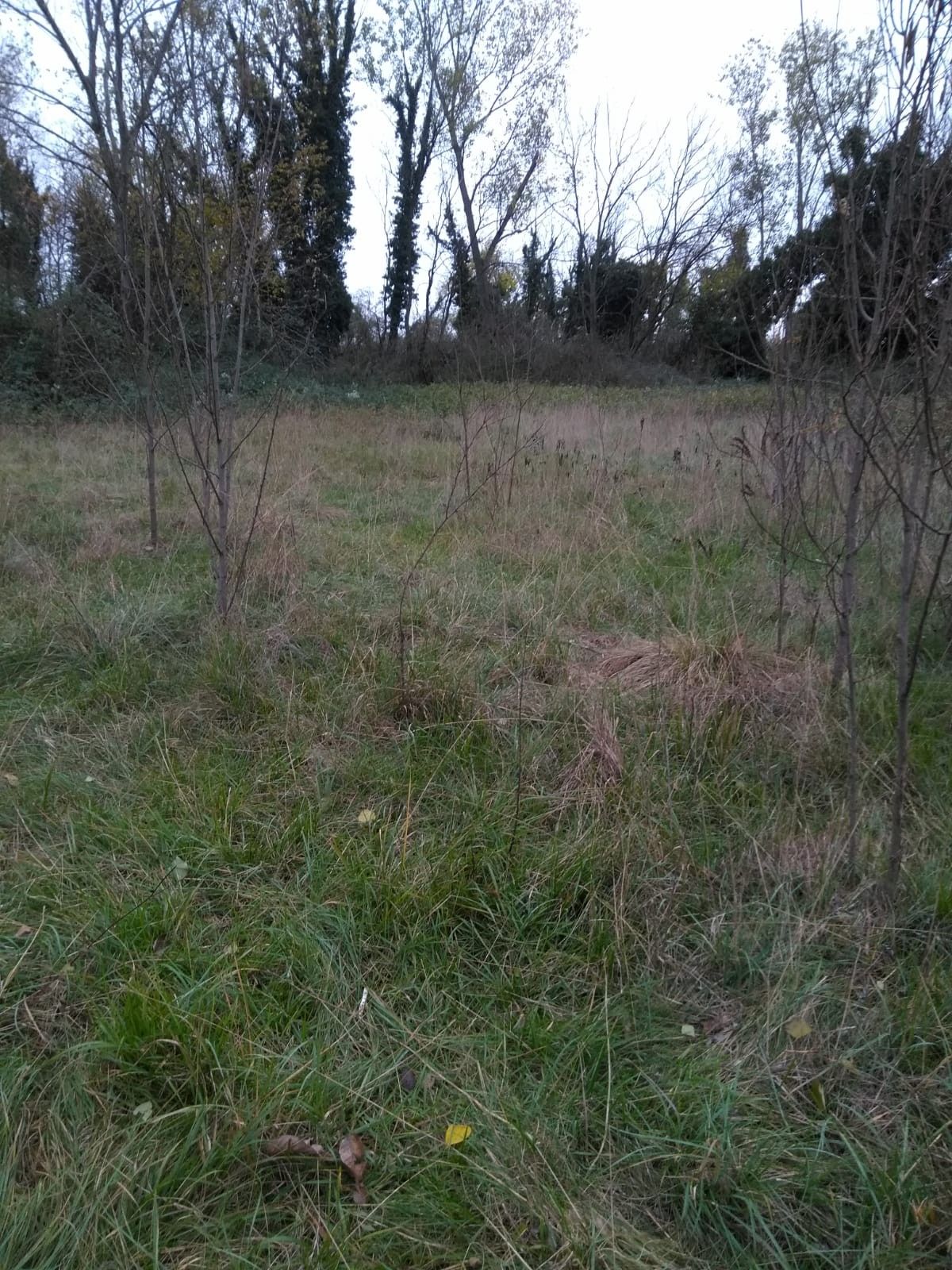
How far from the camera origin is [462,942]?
2.23m

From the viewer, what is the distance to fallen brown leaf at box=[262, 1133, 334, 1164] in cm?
162

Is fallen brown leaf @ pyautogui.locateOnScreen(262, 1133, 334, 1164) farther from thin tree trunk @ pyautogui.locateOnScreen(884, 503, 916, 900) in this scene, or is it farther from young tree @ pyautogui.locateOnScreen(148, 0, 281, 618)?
young tree @ pyautogui.locateOnScreen(148, 0, 281, 618)

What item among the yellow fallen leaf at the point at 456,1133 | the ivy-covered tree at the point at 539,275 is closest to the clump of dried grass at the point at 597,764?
→ the yellow fallen leaf at the point at 456,1133

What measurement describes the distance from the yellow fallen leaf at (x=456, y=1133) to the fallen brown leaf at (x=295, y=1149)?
238 millimetres

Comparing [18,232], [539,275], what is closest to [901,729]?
[18,232]

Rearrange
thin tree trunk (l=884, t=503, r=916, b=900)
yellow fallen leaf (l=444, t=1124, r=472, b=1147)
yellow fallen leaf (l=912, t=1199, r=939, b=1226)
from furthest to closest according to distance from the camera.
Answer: thin tree trunk (l=884, t=503, r=916, b=900) < yellow fallen leaf (l=444, t=1124, r=472, b=1147) < yellow fallen leaf (l=912, t=1199, r=939, b=1226)

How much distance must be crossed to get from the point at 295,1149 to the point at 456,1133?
0.33 m

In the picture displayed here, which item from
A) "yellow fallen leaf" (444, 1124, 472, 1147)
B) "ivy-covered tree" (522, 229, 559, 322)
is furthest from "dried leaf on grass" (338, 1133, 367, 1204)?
"ivy-covered tree" (522, 229, 559, 322)

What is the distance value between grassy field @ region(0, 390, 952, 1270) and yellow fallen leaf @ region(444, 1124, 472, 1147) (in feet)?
0.04

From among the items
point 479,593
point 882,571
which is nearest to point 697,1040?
point 479,593

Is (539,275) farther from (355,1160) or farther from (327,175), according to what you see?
(355,1160)

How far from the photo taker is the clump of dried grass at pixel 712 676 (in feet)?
10.3

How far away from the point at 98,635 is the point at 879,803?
3.39 meters

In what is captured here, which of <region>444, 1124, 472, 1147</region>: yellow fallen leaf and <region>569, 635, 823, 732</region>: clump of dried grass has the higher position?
<region>569, 635, 823, 732</region>: clump of dried grass
